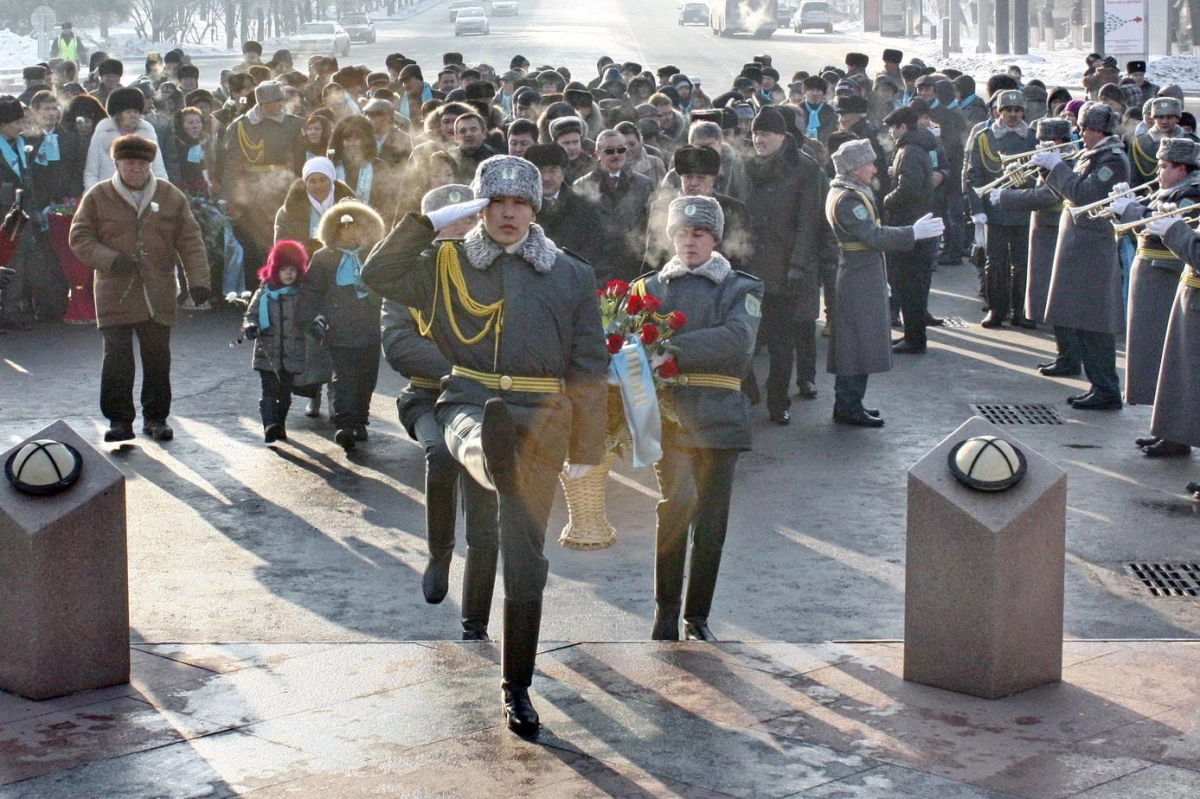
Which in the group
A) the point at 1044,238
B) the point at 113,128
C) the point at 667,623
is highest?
the point at 113,128

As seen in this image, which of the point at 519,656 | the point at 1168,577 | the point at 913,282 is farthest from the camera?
the point at 913,282

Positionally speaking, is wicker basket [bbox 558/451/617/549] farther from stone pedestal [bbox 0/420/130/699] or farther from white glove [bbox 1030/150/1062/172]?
white glove [bbox 1030/150/1062/172]

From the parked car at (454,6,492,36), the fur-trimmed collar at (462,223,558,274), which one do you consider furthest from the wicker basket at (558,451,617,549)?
the parked car at (454,6,492,36)

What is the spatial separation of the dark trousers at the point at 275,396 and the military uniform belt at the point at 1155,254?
5.46 meters

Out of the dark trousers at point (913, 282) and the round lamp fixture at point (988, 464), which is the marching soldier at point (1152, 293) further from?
the round lamp fixture at point (988, 464)

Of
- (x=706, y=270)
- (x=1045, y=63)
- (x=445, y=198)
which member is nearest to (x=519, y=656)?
(x=706, y=270)

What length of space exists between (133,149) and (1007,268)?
25.6 ft

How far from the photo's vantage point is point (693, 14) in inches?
3219

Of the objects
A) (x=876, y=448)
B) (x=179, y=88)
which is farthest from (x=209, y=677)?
(x=179, y=88)

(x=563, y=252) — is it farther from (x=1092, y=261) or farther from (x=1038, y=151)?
(x=1038, y=151)

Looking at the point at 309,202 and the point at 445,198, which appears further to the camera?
the point at 309,202

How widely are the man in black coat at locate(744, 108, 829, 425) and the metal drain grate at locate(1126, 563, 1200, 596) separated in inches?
145

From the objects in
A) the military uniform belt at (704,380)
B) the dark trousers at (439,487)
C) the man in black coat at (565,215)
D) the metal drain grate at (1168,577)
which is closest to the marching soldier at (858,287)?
the man in black coat at (565,215)

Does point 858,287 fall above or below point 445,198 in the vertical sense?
below
